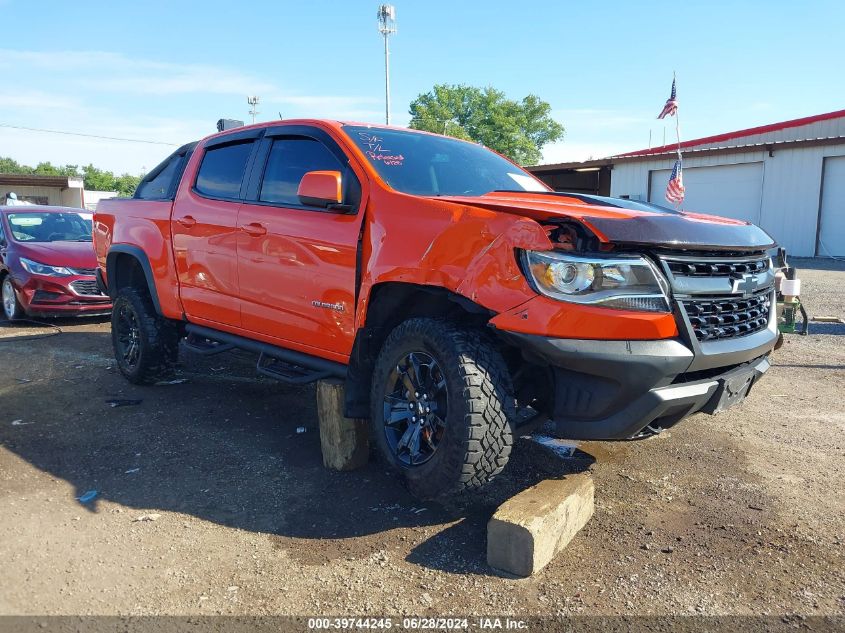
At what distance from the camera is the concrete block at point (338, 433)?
155 inches

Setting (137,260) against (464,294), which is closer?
(464,294)

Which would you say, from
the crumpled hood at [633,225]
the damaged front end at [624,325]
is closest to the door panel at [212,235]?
the crumpled hood at [633,225]

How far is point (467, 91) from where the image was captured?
62.4 m

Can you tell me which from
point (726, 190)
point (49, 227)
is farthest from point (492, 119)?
point (49, 227)

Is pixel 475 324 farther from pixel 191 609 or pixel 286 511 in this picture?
pixel 191 609

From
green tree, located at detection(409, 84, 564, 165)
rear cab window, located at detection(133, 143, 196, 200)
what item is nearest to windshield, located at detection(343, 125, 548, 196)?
rear cab window, located at detection(133, 143, 196, 200)

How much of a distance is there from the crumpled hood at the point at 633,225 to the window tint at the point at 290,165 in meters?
1.12

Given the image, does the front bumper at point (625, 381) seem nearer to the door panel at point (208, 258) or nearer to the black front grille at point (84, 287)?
the door panel at point (208, 258)

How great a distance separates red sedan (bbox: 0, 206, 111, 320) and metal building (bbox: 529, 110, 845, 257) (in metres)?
13.9

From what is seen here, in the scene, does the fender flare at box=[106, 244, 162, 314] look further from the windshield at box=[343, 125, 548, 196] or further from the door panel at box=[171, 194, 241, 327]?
the windshield at box=[343, 125, 548, 196]

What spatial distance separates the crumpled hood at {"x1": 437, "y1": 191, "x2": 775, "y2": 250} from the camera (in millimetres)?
2814

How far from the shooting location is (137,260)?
5801 millimetres

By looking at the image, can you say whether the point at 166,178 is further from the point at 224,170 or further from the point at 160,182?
the point at 224,170

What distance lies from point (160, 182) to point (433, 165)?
2.77 meters
